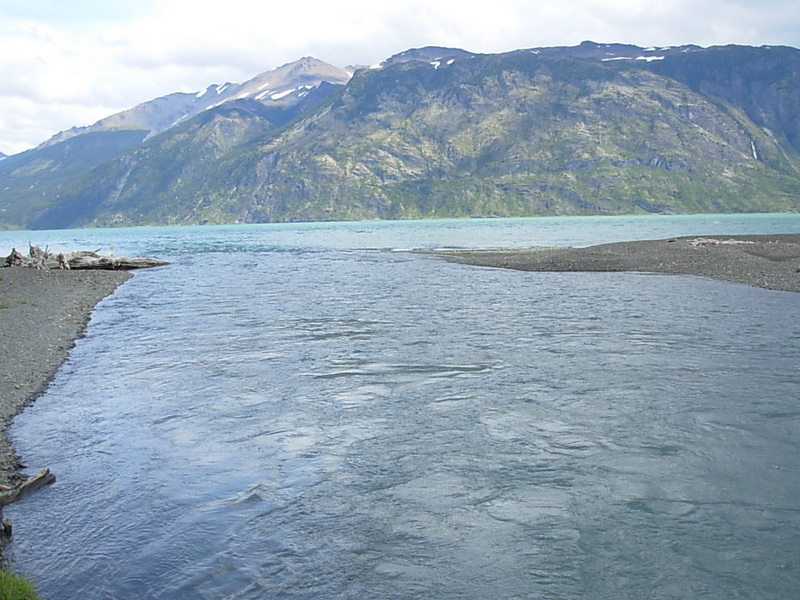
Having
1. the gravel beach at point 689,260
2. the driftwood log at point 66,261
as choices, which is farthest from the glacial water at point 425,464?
the driftwood log at point 66,261

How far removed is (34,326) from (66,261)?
45.9 m

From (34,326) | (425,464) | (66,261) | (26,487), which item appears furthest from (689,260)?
(66,261)

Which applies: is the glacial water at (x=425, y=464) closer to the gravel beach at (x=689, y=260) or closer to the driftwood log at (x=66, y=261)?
the gravel beach at (x=689, y=260)

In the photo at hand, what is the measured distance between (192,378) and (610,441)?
56.1 ft

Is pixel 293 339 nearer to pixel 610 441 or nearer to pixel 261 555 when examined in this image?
pixel 610 441

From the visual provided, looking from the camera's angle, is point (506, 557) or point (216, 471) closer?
point (506, 557)

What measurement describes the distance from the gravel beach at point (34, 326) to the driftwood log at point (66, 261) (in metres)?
5.26

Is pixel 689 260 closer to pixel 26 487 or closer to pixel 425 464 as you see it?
pixel 425 464

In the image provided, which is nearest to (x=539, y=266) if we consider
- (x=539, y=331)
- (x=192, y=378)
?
(x=539, y=331)

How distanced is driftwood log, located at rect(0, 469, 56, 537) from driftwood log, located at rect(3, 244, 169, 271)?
70.1 meters

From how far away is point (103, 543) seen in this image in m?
14.0

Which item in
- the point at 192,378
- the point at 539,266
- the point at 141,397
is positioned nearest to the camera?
the point at 141,397

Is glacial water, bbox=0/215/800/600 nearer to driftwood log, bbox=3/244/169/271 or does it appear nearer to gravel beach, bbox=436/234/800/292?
gravel beach, bbox=436/234/800/292

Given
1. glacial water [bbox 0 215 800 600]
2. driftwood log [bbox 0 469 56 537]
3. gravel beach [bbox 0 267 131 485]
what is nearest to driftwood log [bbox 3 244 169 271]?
gravel beach [bbox 0 267 131 485]
